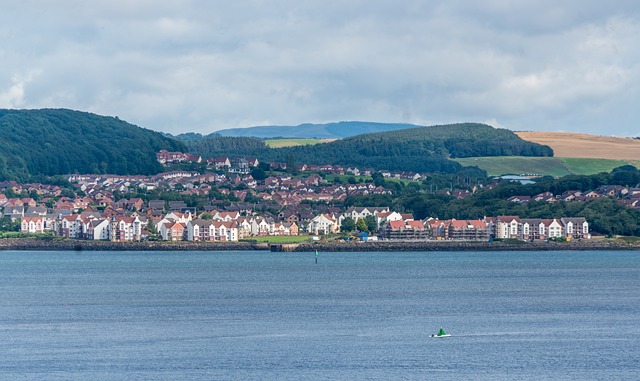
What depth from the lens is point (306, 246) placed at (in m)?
89.4

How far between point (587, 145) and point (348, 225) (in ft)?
213

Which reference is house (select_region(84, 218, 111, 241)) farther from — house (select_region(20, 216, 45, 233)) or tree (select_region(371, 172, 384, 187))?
tree (select_region(371, 172, 384, 187))

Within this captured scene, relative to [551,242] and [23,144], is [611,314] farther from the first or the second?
[23,144]

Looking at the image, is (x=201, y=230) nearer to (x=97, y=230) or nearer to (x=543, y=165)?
(x=97, y=230)

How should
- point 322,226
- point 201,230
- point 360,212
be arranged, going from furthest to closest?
point 360,212 < point 322,226 < point 201,230

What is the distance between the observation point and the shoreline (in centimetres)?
8765

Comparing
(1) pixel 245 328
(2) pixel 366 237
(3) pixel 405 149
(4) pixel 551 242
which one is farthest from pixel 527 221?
(3) pixel 405 149

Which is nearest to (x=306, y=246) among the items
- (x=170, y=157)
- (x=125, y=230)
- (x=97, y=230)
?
(x=125, y=230)

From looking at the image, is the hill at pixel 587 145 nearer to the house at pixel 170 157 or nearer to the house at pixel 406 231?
the house at pixel 170 157

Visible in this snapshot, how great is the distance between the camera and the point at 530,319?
40438 mm

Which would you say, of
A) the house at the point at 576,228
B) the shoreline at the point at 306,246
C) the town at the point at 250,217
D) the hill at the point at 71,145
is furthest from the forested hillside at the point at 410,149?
the house at the point at 576,228

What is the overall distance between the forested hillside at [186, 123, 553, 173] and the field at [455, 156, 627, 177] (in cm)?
361

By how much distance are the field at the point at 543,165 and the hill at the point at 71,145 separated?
138 ft

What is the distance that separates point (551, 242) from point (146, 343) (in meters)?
59.7
